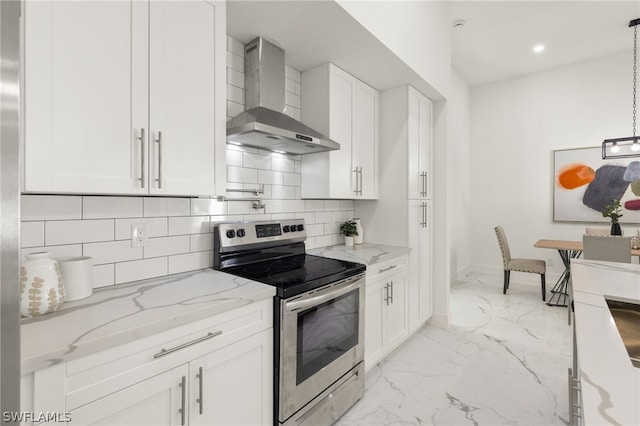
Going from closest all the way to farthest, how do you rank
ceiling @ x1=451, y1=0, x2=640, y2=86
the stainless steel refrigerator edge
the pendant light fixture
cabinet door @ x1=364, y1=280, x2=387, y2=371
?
1. the stainless steel refrigerator edge
2. cabinet door @ x1=364, y1=280, x2=387, y2=371
3. the pendant light fixture
4. ceiling @ x1=451, y1=0, x2=640, y2=86

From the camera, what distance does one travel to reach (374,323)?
91.6 inches

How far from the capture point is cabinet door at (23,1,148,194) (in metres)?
1.03

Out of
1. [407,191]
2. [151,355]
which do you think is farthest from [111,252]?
[407,191]

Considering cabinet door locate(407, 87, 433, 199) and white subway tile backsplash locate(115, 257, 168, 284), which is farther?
cabinet door locate(407, 87, 433, 199)

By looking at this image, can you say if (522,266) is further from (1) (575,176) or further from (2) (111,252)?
(2) (111,252)

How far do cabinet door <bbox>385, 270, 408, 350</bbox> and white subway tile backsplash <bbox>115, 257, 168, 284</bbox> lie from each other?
1616 mm

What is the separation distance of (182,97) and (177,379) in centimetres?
119

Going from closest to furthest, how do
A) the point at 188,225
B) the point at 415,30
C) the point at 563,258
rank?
the point at 188,225
the point at 415,30
the point at 563,258

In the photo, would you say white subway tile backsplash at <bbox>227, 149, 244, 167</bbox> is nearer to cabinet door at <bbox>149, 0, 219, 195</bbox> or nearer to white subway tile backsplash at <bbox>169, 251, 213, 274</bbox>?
cabinet door at <bbox>149, 0, 219, 195</bbox>

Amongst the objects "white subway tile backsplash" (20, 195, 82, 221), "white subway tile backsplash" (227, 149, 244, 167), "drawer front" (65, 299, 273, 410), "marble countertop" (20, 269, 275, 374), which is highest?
"white subway tile backsplash" (227, 149, 244, 167)

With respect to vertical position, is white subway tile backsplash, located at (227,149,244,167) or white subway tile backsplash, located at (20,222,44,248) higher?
white subway tile backsplash, located at (227,149,244,167)

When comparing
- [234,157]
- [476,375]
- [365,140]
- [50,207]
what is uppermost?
[365,140]

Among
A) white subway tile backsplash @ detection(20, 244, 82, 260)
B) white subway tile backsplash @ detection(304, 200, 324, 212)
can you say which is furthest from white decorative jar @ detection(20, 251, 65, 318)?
white subway tile backsplash @ detection(304, 200, 324, 212)

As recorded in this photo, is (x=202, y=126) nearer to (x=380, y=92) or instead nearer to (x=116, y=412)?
(x=116, y=412)
